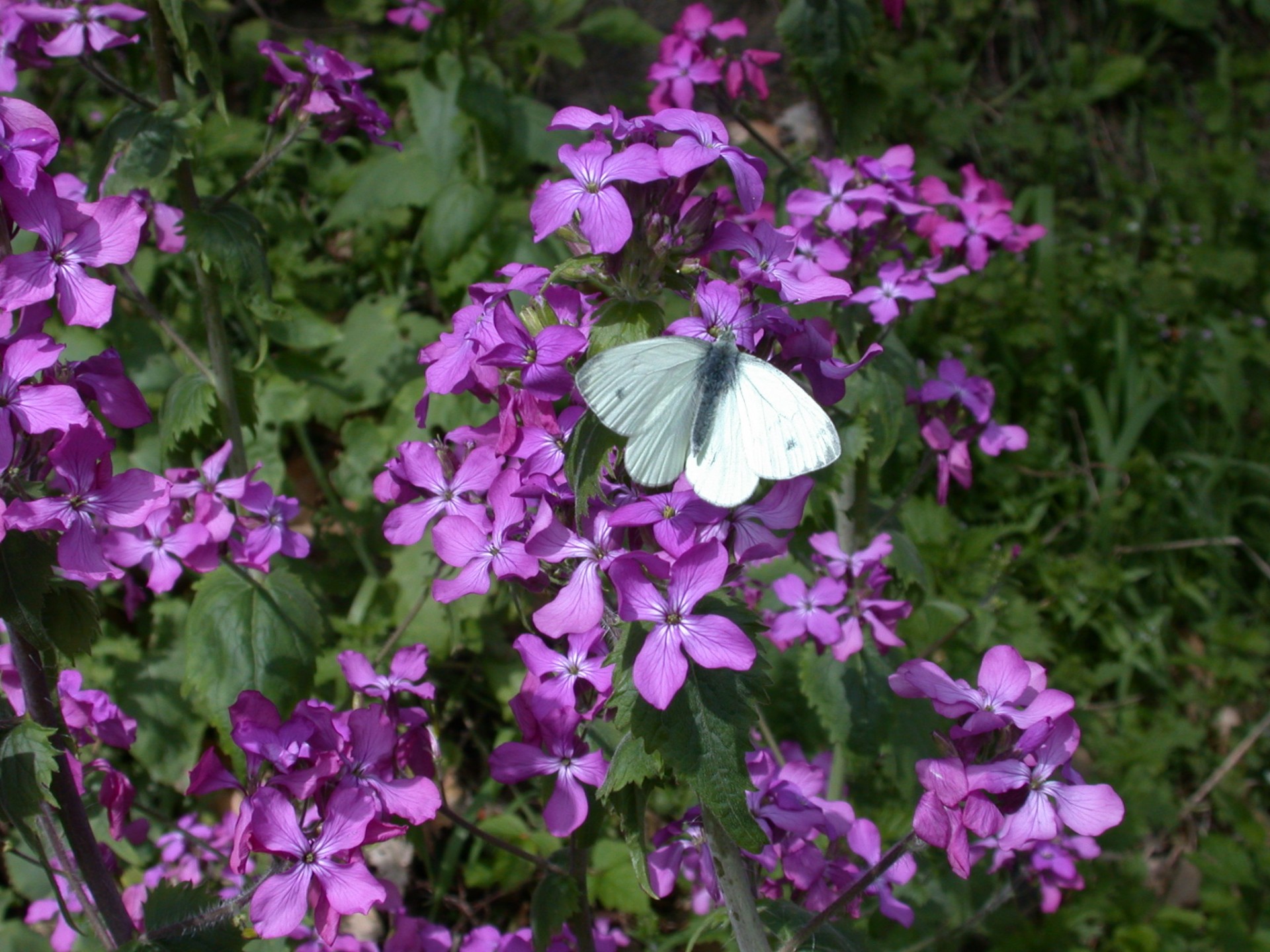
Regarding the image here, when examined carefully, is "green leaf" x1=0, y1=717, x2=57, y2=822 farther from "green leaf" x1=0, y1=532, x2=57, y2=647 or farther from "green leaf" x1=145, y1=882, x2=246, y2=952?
"green leaf" x1=145, y1=882, x2=246, y2=952

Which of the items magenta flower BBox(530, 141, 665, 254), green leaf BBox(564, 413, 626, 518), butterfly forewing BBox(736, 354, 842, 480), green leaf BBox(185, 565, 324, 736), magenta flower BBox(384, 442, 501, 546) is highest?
magenta flower BBox(530, 141, 665, 254)

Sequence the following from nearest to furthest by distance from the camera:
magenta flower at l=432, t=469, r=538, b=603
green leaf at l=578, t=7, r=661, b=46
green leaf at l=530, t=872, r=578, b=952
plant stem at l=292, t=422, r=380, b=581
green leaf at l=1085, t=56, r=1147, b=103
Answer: magenta flower at l=432, t=469, r=538, b=603, green leaf at l=530, t=872, r=578, b=952, plant stem at l=292, t=422, r=380, b=581, green leaf at l=578, t=7, r=661, b=46, green leaf at l=1085, t=56, r=1147, b=103

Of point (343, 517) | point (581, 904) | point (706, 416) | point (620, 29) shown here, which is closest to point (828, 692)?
point (581, 904)

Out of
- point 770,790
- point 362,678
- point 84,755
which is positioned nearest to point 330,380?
point 84,755

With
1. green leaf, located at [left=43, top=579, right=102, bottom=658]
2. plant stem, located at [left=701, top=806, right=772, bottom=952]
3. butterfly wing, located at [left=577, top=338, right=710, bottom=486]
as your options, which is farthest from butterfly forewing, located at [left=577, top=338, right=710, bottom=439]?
green leaf, located at [left=43, top=579, right=102, bottom=658]

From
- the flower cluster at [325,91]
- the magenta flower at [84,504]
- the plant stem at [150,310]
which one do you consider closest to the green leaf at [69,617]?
the magenta flower at [84,504]

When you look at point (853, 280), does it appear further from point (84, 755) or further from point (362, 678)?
point (84, 755)

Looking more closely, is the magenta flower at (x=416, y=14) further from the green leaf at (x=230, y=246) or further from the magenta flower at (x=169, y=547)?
the magenta flower at (x=169, y=547)
